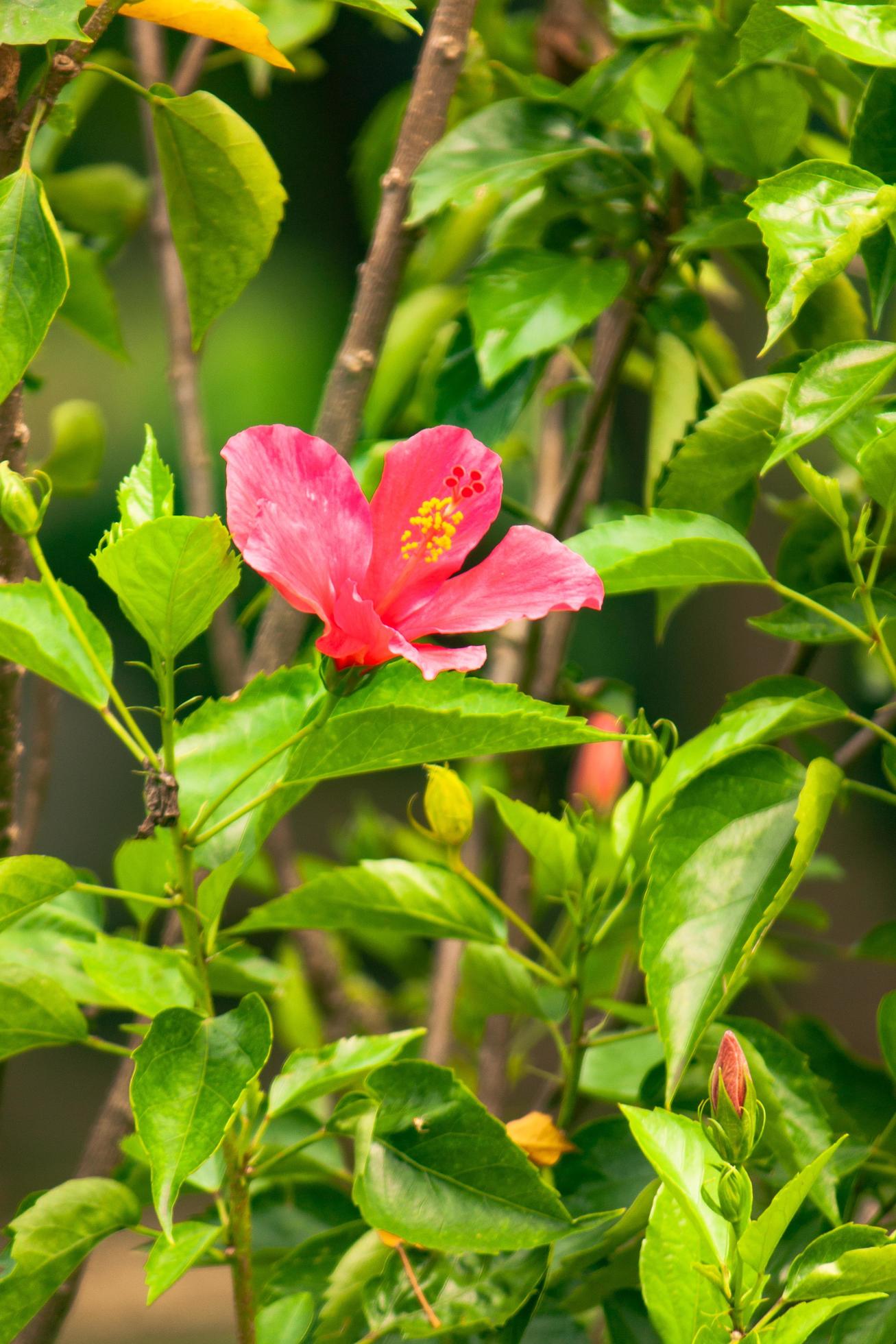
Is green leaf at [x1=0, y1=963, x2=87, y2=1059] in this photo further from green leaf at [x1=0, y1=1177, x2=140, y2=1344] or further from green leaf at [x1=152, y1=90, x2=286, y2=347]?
green leaf at [x1=152, y1=90, x2=286, y2=347]

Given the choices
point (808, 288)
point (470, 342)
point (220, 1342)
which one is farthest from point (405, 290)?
point (220, 1342)

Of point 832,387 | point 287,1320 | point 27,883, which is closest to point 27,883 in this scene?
point 27,883

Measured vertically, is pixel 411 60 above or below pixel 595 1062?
above

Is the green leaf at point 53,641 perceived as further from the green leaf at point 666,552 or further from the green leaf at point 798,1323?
the green leaf at point 798,1323

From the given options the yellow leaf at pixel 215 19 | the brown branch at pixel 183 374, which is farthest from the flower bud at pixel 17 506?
the brown branch at pixel 183 374

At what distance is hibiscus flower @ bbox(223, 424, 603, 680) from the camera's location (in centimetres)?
39

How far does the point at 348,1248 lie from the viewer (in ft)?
1.79

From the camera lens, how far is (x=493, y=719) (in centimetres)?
38

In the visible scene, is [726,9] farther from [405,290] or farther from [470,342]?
[405,290]

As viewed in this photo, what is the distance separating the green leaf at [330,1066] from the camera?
0.46m

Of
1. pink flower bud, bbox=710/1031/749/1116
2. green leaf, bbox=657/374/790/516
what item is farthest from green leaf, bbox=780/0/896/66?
pink flower bud, bbox=710/1031/749/1116

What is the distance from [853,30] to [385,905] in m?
0.37

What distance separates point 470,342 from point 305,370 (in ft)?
4.64

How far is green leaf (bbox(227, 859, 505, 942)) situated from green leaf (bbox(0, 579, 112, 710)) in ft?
0.40
